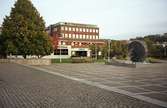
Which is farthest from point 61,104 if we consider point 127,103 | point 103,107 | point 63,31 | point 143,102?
point 63,31

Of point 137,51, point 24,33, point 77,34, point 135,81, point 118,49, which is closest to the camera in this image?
point 135,81

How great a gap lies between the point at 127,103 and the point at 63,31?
95.0m

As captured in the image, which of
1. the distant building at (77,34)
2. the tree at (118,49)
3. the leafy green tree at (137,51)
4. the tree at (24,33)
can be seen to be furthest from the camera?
the distant building at (77,34)

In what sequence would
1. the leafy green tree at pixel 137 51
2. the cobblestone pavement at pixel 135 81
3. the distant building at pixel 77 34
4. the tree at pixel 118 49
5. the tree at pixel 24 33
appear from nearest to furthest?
the cobblestone pavement at pixel 135 81 → the leafy green tree at pixel 137 51 → the tree at pixel 24 33 → the tree at pixel 118 49 → the distant building at pixel 77 34

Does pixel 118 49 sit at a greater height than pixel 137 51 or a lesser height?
greater

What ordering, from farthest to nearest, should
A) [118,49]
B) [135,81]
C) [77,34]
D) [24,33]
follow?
[77,34] < [118,49] < [24,33] < [135,81]

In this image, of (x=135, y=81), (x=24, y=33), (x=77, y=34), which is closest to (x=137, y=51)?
(x=24, y=33)

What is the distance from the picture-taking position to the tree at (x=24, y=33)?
46.4m

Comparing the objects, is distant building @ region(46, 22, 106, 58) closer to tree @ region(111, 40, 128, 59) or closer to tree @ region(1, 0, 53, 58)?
tree @ region(111, 40, 128, 59)

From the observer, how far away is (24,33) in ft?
153

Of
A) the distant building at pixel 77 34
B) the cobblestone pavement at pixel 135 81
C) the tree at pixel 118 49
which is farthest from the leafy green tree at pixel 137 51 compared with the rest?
the distant building at pixel 77 34

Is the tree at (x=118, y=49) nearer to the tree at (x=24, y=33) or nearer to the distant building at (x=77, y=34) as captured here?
the distant building at (x=77, y=34)

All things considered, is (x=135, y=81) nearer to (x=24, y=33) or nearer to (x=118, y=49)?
(x=24, y=33)

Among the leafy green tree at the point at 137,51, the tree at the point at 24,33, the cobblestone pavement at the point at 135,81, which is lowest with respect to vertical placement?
the cobblestone pavement at the point at 135,81
